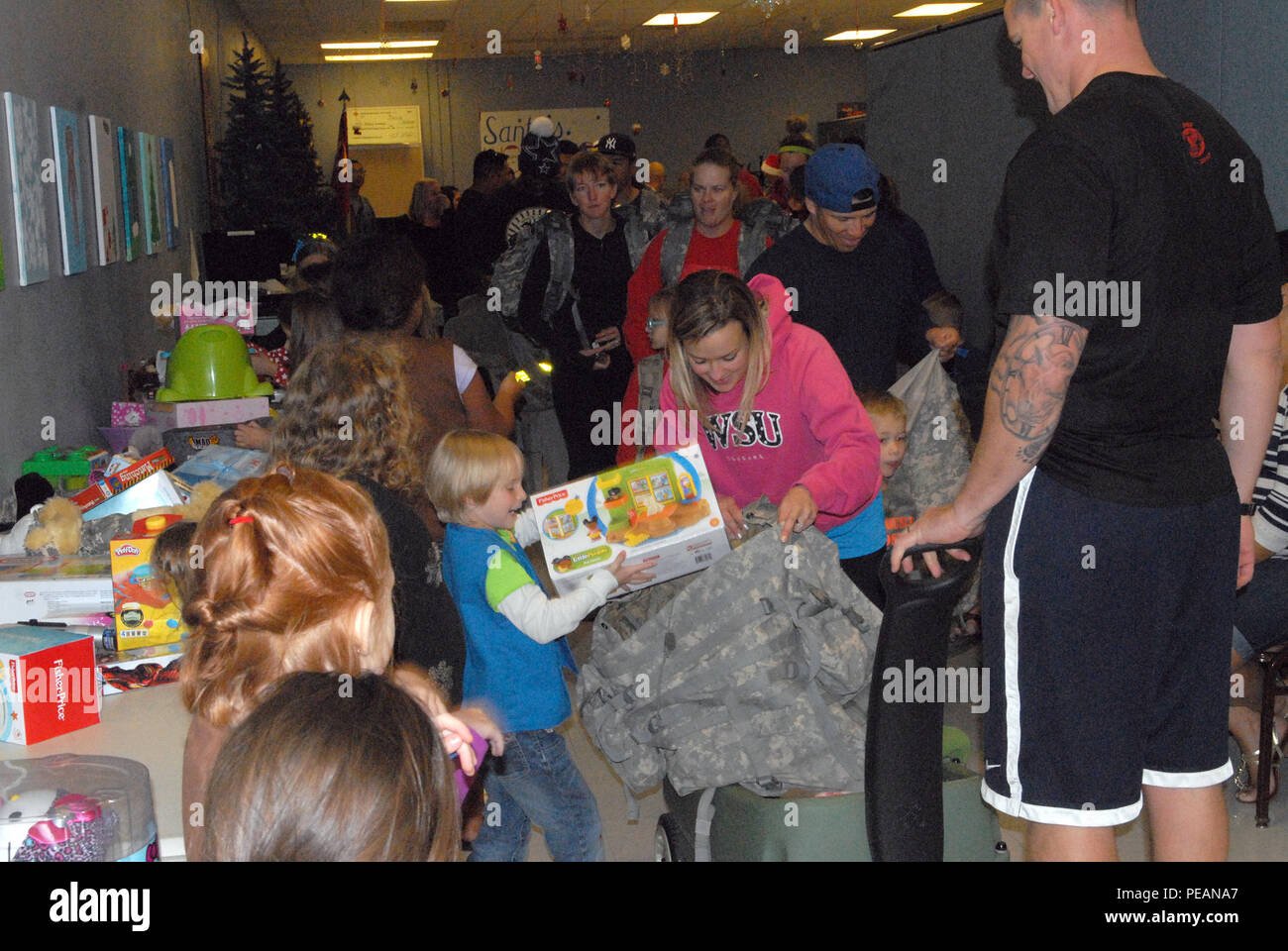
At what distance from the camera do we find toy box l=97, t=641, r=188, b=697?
2176 mm

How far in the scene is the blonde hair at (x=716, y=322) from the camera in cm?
271

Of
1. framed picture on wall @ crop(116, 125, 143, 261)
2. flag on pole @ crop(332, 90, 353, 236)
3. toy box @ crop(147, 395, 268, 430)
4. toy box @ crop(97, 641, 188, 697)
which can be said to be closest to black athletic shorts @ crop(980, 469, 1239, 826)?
toy box @ crop(97, 641, 188, 697)

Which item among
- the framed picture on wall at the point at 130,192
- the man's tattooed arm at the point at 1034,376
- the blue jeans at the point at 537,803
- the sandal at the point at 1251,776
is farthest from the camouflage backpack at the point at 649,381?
the framed picture on wall at the point at 130,192

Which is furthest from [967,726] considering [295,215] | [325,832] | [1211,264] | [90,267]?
[295,215]

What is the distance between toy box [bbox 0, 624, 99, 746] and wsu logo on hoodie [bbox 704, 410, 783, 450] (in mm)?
1449

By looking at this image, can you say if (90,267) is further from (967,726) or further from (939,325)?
(967,726)

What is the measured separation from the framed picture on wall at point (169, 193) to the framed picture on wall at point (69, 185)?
2069 millimetres

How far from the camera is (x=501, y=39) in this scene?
14.1 m

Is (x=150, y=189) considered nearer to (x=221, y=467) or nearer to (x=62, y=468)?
(x=62, y=468)

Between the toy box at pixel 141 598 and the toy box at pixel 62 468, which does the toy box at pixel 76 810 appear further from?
the toy box at pixel 62 468

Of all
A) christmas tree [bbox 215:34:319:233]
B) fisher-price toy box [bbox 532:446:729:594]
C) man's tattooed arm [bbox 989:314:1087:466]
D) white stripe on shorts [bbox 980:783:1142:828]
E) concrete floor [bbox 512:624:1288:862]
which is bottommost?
concrete floor [bbox 512:624:1288:862]

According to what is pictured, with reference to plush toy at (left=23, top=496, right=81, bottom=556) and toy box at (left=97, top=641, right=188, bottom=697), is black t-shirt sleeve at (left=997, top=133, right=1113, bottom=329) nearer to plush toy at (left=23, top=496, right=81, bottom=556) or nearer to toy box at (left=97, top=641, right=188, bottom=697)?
toy box at (left=97, top=641, right=188, bottom=697)

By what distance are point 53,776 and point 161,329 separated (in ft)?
14.4

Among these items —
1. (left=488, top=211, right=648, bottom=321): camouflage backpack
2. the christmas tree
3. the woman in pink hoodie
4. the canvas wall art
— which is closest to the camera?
the woman in pink hoodie
